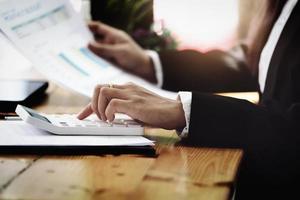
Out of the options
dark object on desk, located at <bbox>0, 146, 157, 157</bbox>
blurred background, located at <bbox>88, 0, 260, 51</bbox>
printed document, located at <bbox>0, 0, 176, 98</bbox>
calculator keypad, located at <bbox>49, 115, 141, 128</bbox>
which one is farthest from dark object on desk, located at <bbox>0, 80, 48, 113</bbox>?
blurred background, located at <bbox>88, 0, 260, 51</bbox>

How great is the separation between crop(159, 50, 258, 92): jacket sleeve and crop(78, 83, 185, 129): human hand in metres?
0.71

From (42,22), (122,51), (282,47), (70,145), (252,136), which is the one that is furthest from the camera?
(122,51)

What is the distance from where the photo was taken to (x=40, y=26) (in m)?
1.51

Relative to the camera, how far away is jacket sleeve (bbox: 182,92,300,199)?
1017 millimetres

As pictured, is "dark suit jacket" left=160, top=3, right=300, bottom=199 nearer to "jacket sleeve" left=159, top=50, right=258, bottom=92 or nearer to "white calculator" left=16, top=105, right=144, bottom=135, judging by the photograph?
"white calculator" left=16, top=105, right=144, bottom=135

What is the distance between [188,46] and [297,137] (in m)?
1.00

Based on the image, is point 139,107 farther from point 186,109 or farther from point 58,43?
point 58,43

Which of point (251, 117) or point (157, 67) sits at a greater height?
point (251, 117)

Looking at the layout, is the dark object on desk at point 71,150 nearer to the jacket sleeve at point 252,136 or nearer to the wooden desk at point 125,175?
the wooden desk at point 125,175

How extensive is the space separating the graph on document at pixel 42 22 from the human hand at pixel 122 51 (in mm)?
132

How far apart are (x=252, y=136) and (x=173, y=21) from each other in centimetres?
106

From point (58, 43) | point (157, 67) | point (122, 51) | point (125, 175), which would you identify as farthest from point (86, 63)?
point (125, 175)

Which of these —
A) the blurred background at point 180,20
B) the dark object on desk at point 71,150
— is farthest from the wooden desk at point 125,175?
the blurred background at point 180,20

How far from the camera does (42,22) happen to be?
1528 mm
